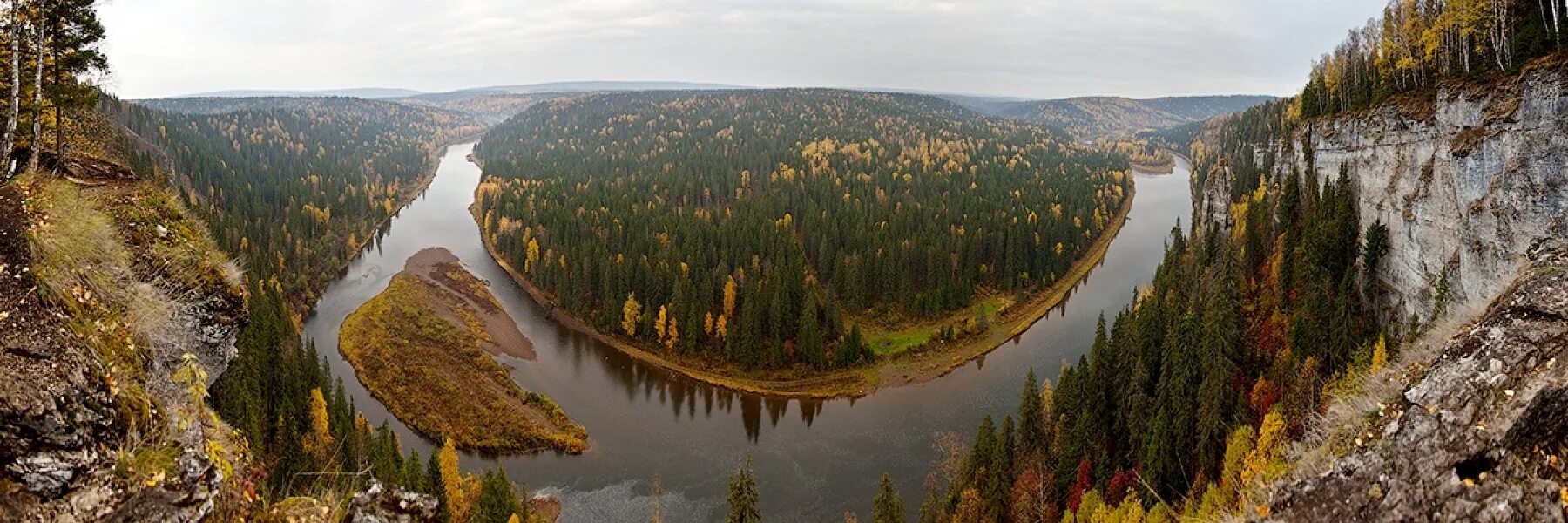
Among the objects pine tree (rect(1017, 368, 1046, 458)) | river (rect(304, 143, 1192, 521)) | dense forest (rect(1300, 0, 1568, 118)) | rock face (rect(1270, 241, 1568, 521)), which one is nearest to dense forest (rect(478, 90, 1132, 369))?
river (rect(304, 143, 1192, 521))

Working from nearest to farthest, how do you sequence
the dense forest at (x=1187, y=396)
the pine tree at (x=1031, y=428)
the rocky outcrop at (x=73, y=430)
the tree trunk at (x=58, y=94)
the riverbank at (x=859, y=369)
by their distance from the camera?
the rocky outcrop at (x=73, y=430) < the tree trunk at (x=58, y=94) < the dense forest at (x=1187, y=396) < the pine tree at (x=1031, y=428) < the riverbank at (x=859, y=369)

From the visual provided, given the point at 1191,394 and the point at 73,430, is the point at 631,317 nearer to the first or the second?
the point at 1191,394

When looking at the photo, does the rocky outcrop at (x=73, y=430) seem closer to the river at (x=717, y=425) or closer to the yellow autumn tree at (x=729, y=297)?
the river at (x=717, y=425)

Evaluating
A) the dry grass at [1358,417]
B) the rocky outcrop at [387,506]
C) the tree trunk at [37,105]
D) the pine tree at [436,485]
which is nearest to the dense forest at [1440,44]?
the dry grass at [1358,417]

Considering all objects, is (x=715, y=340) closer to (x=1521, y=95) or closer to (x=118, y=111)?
(x=1521, y=95)

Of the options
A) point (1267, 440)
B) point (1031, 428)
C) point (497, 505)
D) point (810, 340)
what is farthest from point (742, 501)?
point (810, 340)

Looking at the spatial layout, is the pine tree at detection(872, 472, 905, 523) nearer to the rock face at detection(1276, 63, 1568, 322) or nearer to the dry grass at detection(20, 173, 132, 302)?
the rock face at detection(1276, 63, 1568, 322)
